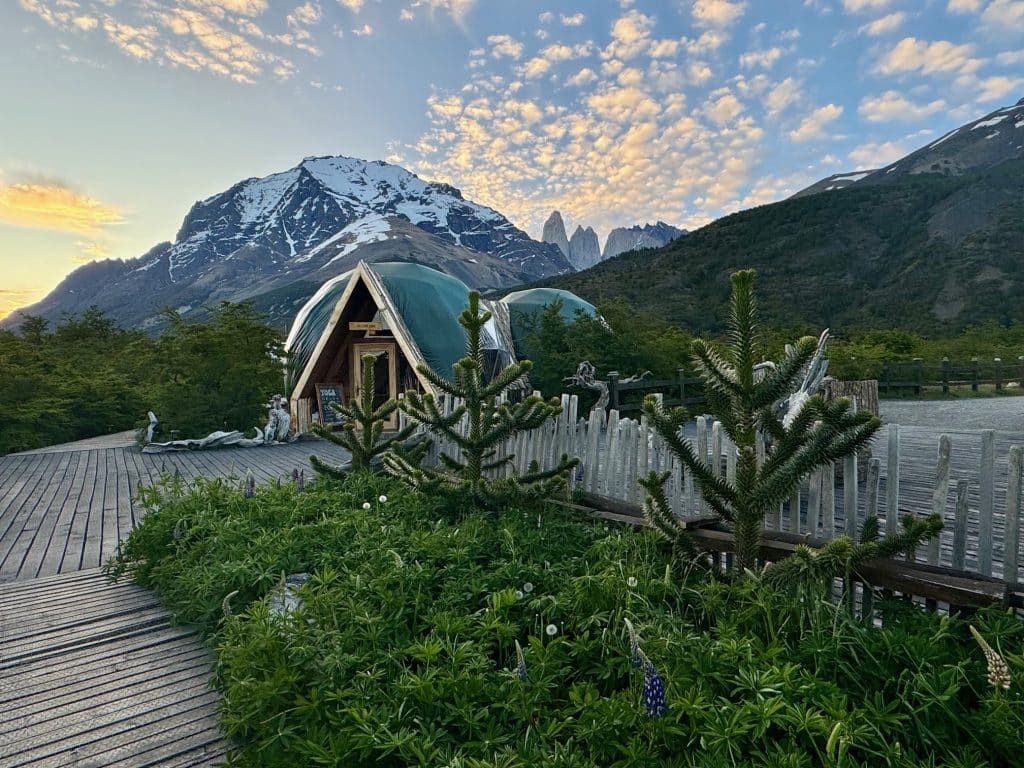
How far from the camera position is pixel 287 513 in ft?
16.5

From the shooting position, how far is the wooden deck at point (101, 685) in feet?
8.50

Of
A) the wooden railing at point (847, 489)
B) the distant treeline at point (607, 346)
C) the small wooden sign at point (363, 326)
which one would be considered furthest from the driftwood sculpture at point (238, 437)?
the wooden railing at point (847, 489)

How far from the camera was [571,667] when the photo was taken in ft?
→ 8.74

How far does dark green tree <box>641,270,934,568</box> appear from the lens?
2918 mm

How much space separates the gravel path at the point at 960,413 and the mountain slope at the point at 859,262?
67.1 feet

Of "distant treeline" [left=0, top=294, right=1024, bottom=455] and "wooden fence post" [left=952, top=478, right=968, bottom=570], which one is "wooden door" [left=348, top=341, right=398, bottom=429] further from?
"wooden fence post" [left=952, top=478, right=968, bottom=570]

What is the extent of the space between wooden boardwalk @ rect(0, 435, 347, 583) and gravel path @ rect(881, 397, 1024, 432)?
1270 centimetres

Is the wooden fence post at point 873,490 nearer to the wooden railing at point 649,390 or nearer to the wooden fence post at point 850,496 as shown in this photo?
the wooden fence post at point 850,496

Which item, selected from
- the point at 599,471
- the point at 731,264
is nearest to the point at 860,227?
the point at 731,264

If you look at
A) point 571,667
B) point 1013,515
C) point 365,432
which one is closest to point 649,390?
point 365,432

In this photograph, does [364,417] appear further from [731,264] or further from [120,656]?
[731,264]

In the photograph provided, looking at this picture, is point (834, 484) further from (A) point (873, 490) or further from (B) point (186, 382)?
(B) point (186, 382)

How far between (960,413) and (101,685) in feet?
62.5

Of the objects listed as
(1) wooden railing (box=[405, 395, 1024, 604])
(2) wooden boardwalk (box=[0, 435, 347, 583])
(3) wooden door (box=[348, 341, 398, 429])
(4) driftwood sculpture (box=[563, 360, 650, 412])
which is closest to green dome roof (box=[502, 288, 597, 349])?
(4) driftwood sculpture (box=[563, 360, 650, 412])
